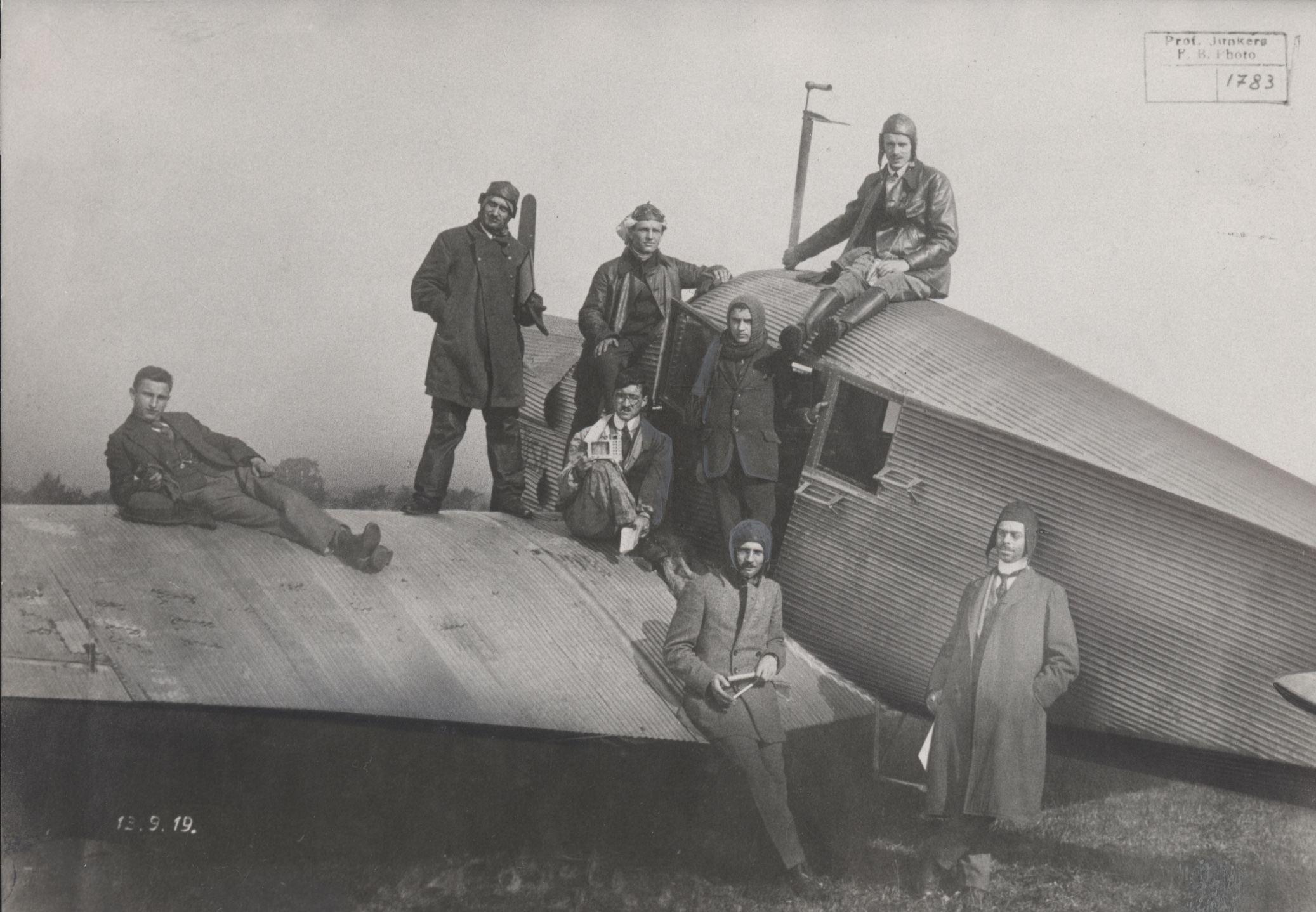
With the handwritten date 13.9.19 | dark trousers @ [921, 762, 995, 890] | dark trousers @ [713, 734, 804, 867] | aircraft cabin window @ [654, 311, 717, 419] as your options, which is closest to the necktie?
dark trousers @ [921, 762, 995, 890]

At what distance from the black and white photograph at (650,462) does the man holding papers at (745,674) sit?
2cm

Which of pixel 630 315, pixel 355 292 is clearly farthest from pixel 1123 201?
pixel 355 292

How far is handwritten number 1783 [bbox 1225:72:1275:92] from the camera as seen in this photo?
4664 millimetres

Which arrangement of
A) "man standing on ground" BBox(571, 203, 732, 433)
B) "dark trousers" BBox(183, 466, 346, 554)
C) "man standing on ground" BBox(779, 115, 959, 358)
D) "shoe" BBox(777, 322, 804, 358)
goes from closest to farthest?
"dark trousers" BBox(183, 466, 346, 554) < "shoe" BBox(777, 322, 804, 358) < "man standing on ground" BBox(779, 115, 959, 358) < "man standing on ground" BBox(571, 203, 732, 433)

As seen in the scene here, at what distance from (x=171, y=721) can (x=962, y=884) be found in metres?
3.05

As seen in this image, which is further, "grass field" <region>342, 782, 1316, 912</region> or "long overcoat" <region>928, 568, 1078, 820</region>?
"grass field" <region>342, 782, 1316, 912</region>

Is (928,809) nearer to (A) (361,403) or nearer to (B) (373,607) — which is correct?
(B) (373,607)

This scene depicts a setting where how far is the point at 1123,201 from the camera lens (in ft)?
15.4

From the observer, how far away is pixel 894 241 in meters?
4.59

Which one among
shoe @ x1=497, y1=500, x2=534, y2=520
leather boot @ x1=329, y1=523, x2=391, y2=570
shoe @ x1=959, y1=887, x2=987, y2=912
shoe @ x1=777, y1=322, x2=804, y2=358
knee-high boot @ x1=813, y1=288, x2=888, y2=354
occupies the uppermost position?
knee-high boot @ x1=813, y1=288, x2=888, y2=354

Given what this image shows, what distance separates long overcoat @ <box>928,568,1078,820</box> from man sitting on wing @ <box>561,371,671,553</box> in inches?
51.3

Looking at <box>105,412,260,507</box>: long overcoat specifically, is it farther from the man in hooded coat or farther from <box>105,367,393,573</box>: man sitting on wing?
the man in hooded coat

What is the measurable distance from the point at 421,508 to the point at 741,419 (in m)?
1.42

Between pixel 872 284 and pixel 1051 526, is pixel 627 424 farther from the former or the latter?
pixel 1051 526
